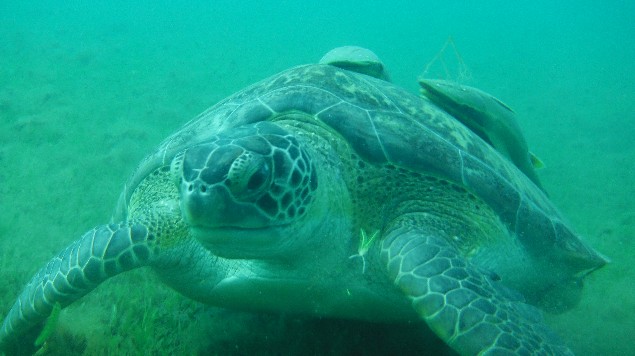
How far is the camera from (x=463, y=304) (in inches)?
77.7

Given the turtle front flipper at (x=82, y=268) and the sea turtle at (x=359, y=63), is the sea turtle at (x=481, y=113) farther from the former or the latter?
the turtle front flipper at (x=82, y=268)

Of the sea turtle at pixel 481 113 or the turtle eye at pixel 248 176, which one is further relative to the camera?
the sea turtle at pixel 481 113

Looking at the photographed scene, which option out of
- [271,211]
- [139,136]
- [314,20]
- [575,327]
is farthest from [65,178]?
[314,20]

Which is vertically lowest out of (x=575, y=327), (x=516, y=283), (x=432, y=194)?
(x=575, y=327)

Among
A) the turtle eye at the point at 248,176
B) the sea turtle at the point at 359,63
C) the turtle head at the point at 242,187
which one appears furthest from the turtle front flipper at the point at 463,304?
the sea turtle at the point at 359,63

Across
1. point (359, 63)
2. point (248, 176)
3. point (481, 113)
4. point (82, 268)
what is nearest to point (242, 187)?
point (248, 176)

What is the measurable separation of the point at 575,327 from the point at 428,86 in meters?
2.88

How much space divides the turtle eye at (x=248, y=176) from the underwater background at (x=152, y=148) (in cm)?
142

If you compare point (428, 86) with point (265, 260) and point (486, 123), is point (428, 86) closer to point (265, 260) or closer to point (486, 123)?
point (486, 123)

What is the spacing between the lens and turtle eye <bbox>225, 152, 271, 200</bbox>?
5.58ft

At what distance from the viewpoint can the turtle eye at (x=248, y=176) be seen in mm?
1701

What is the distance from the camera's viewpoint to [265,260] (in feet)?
7.70

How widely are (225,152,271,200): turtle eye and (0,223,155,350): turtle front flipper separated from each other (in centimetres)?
106

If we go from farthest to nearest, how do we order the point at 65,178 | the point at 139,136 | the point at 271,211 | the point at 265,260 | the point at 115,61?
1. the point at 115,61
2. the point at 139,136
3. the point at 65,178
4. the point at 265,260
5. the point at 271,211
